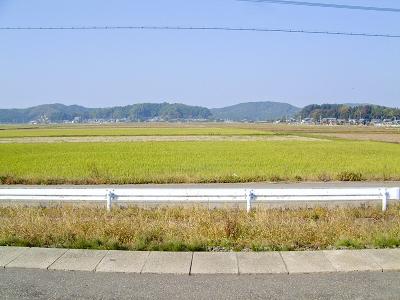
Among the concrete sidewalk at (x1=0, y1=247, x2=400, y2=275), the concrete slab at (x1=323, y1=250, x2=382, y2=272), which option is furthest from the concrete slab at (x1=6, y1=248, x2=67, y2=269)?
the concrete slab at (x1=323, y1=250, x2=382, y2=272)

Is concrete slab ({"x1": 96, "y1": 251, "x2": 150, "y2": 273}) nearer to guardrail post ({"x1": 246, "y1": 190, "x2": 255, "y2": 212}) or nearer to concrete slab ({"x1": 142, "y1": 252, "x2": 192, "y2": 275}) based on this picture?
concrete slab ({"x1": 142, "y1": 252, "x2": 192, "y2": 275})

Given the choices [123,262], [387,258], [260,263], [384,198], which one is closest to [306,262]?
[260,263]

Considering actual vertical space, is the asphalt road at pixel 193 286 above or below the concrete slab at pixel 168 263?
above

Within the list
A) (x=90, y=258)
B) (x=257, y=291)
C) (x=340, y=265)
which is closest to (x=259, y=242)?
(x=340, y=265)

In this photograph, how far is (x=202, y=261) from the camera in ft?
17.1

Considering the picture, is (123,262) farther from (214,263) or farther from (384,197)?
(384,197)

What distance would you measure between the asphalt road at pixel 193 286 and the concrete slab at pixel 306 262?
0.55ft

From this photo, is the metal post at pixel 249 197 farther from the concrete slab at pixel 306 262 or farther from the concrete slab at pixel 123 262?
the concrete slab at pixel 123 262

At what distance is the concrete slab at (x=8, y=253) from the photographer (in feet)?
17.0

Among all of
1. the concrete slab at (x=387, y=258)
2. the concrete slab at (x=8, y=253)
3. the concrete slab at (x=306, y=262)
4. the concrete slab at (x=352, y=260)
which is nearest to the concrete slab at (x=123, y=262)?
the concrete slab at (x=8, y=253)

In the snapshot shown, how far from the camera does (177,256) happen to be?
213 inches

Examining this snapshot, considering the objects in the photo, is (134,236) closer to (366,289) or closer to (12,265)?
(12,265)

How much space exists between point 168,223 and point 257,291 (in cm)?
328

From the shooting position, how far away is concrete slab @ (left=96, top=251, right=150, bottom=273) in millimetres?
4910
